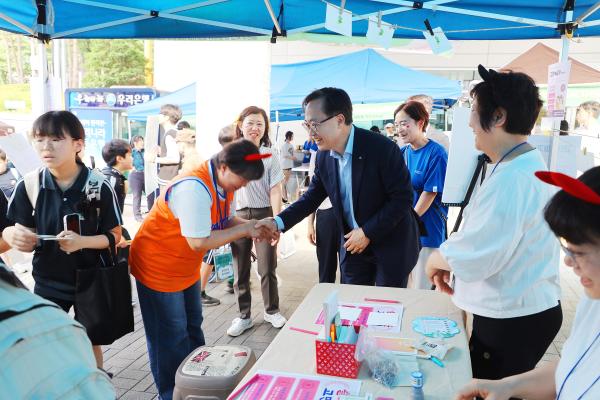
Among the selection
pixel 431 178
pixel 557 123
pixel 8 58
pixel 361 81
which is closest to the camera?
pixel 557 123

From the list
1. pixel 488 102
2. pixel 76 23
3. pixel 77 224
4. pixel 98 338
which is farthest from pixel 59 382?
pixel 76 23

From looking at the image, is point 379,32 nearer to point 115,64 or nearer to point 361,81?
point 361,81

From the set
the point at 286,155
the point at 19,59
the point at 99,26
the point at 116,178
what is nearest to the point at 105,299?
the point at 116,178

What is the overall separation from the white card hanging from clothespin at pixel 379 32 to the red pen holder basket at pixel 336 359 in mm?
2725

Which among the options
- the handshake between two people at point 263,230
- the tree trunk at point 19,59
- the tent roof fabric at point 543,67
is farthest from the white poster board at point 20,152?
the tree trunk at point 19,59

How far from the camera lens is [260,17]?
3809 mm

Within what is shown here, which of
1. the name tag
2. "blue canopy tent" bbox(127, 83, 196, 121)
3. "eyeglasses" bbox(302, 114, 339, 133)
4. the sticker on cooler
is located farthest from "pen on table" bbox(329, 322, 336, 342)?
"blue canopy tent" bbox(127, 83, 196, 121)

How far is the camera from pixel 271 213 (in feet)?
12.0

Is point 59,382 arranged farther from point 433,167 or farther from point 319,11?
point 319,11

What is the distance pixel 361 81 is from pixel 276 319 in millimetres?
6419

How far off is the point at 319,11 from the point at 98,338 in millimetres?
2910

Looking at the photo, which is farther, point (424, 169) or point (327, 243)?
point (424, 169)

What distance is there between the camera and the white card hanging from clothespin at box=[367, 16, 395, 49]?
3428mm

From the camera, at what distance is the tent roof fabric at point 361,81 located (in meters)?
8.46
